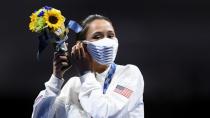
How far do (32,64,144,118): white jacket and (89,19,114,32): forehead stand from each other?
21 centimetres

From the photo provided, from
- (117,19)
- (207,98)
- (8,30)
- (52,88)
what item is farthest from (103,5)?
Answer: (52,88)

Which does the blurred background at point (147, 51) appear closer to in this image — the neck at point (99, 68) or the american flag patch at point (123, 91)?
the neck at point (99, 68)

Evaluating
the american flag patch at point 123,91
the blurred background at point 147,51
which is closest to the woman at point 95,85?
the american flag patch at point 123,91

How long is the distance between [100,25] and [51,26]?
0.87 feet

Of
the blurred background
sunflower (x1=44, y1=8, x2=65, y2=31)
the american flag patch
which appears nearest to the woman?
the american flag patch

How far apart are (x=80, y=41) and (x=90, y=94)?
0.36m

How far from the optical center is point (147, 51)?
4.00 meters

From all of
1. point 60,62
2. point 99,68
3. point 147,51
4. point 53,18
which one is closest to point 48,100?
point 60,62

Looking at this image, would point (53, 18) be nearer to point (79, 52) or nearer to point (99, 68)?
point (79, 52)

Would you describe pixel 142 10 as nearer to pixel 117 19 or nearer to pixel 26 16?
pixel 117 19

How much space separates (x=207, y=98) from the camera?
158 inches

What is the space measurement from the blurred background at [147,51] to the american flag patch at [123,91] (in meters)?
1.30

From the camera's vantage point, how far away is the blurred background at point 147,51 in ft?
12.6

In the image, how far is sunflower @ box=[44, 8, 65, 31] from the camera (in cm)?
256
